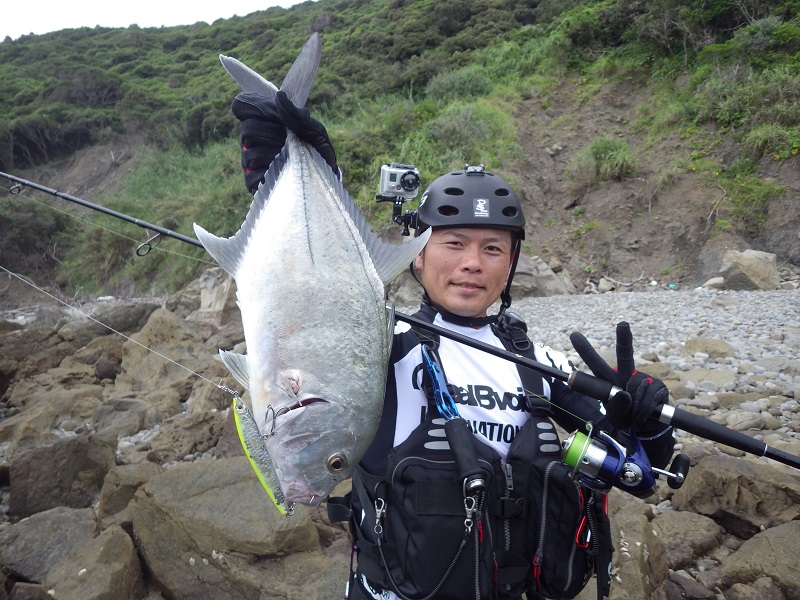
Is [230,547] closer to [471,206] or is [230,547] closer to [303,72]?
[471,206]

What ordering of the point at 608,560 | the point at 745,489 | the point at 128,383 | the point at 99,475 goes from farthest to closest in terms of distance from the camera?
the point at 128,383 < the point at 99,475 < the point at 745,489 < the point at 608,560

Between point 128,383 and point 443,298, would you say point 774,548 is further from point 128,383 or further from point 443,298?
point 128,383

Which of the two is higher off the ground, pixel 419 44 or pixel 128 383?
pixel 419 44

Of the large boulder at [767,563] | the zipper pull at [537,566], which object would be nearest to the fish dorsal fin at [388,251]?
the zipper pull at [537,566]

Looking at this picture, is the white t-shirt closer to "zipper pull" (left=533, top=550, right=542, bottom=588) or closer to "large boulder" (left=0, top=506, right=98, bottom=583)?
"zipper pull" (left=533, top=550, right=542, bottom=588)

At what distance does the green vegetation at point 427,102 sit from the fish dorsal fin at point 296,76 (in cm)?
885

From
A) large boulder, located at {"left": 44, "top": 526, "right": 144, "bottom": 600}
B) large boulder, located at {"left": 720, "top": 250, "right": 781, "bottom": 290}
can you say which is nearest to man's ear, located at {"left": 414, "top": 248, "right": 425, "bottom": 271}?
large boulder, located at {"left": 44, "top": 526, "right": 144, "bottom": 600}

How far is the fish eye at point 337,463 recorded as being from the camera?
123cm

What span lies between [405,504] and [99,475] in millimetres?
4047

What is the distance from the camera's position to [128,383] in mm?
6910

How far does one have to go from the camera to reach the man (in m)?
1.39

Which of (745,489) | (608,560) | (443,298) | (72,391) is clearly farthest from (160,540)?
(72,391)

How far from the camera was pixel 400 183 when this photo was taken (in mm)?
2402

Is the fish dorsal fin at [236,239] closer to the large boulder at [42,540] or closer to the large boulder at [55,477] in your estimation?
the large boulder at [42,540]
